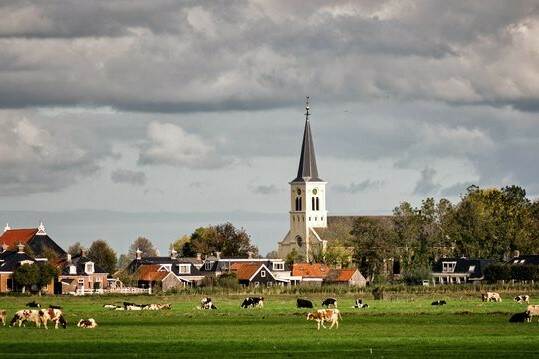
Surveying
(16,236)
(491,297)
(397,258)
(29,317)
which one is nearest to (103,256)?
(16,236)

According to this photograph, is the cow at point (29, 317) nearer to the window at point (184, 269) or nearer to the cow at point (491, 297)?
the cow at point (491, 297)

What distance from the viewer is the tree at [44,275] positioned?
130375mm

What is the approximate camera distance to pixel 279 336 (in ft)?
166

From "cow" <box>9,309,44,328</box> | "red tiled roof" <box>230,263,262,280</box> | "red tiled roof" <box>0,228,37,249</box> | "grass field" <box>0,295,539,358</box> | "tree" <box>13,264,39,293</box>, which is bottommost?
"grass field" <box>0,295,539,358</box>

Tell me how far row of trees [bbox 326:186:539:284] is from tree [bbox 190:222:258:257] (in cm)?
1994

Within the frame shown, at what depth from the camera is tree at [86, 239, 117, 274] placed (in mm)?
172875

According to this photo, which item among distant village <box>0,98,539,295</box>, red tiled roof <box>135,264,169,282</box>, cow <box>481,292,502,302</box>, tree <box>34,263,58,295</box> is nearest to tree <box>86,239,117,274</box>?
distant village <box>0,98,539,295</box>

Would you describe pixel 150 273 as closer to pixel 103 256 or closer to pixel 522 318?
pixel 103 256

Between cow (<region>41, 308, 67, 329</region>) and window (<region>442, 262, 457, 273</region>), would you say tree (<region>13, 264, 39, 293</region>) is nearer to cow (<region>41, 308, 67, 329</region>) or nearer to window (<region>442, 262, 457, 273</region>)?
window (<region>442, 262, 457, 273</region>)

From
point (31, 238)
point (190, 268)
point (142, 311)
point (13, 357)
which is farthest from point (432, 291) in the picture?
point (13, 357)

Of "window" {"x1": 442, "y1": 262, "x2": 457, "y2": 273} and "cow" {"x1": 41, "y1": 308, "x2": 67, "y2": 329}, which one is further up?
"window" {"x1": 442, "y1": 262, "x2": 457, "y2": 273}

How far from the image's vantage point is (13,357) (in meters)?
40.6

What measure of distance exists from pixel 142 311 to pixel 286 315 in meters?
10.4

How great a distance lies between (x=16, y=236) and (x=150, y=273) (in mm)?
22298
